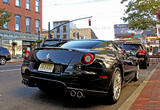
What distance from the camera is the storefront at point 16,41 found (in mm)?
24016

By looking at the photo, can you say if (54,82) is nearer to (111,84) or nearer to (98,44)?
(111,84)

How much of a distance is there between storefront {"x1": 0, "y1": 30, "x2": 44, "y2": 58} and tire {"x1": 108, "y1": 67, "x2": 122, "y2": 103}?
22612 millimetres

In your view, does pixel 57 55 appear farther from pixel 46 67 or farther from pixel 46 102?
pixel 46 102

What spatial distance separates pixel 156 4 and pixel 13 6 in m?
21.0

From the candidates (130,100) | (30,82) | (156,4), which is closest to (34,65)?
(30,82)

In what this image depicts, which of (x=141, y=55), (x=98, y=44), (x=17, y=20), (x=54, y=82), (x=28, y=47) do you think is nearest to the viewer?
(x=54, y=82)

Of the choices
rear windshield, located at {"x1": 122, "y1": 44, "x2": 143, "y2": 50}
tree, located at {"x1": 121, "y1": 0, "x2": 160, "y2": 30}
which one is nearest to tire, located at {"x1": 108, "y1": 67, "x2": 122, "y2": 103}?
rear windshield, located at {"x1": 122, "y1": 44, "x2": 143, "y2": 50}

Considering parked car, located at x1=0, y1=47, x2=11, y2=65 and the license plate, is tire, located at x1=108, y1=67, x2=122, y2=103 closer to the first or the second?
the license plate

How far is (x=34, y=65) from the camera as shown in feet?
12.1

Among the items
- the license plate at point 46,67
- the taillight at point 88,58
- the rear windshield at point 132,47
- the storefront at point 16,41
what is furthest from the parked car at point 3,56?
the taillight at point 88,58

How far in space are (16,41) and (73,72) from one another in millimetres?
24585

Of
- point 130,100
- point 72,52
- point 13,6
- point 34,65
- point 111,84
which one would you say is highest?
point 13,6

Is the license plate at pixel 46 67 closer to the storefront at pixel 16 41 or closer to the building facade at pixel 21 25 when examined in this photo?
the building facade at pixel 21 25

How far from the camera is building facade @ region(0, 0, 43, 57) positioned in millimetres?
24469
